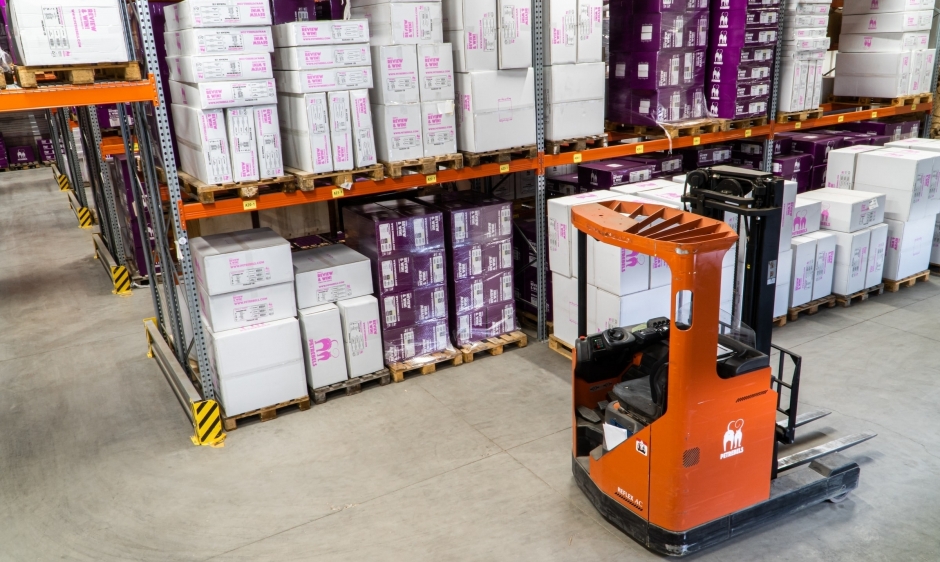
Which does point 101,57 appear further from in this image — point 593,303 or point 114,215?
point 114,215

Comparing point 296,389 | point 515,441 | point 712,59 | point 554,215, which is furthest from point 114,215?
point 712,59

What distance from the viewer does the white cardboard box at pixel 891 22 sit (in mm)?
8758

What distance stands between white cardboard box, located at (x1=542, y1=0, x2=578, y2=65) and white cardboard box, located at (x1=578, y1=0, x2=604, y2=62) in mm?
59

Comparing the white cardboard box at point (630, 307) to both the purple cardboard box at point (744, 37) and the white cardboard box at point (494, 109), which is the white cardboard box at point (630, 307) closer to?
the white cardboard box at point (494, 109)

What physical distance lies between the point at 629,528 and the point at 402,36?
3947 millimetres

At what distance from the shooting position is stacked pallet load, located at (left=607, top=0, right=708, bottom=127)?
695 cm

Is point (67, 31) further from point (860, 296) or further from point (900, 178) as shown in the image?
point (900, 178)

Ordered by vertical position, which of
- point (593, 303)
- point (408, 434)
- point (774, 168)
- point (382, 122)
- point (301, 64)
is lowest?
point (408, 434)

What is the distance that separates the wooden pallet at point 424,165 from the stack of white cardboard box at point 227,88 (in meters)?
0.87

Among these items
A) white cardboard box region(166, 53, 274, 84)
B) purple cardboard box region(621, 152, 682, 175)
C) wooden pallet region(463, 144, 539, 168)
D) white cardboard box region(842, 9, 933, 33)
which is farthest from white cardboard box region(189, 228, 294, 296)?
white cardboard box region(842, 9, 933, 33)

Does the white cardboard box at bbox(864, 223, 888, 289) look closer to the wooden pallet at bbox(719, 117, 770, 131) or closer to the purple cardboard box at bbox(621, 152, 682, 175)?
the wooden pallet at bbox(719, 117, 770, 131)

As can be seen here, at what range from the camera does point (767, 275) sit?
4020 millimetres

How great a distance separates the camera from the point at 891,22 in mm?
8820

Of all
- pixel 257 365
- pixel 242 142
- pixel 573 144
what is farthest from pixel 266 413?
pixel 573 144
